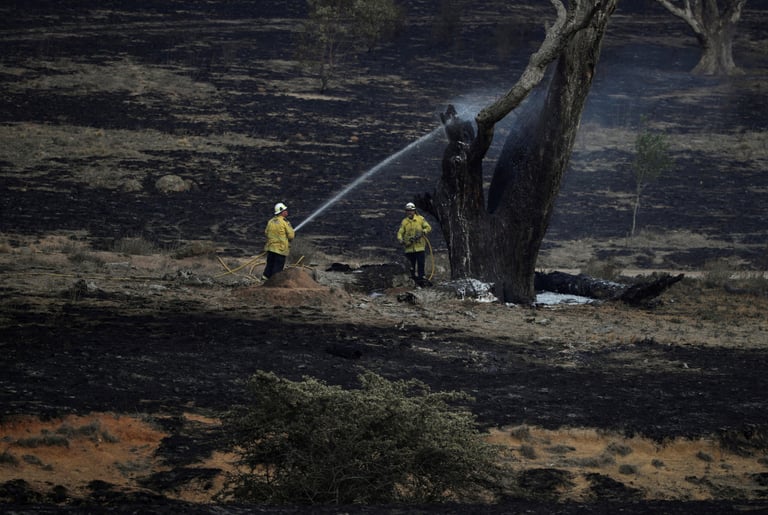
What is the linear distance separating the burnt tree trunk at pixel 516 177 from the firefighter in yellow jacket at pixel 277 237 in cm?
311

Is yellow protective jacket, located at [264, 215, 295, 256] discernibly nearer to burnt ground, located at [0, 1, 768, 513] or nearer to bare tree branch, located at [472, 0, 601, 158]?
burnt ground, located at [0, 1, 768, 513]

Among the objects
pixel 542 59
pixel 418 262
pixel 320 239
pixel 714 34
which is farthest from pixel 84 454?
pixel 714 34

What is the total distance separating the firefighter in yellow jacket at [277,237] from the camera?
60.6 feet

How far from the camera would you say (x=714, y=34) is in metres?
49.0

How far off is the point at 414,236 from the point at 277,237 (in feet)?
8.99

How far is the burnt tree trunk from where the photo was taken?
18.8 metres

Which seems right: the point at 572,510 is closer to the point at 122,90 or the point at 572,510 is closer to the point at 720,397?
the point at 720,397

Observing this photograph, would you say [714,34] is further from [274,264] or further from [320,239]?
[274,264]

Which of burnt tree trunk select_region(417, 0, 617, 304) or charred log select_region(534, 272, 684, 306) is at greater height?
burnt tree trunk select_region(417, 0, 617, 304)

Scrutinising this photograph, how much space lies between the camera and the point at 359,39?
1951 inches

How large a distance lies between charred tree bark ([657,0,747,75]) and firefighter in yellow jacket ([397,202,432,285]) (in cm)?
3201

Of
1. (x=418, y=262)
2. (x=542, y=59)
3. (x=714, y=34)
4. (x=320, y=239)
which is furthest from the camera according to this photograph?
(x=714, y=34)

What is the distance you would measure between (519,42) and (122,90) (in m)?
18.9

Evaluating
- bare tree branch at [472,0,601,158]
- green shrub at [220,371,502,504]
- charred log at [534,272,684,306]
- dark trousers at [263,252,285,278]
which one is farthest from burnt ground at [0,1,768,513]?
bare tree branch at [472,0,601,158]
